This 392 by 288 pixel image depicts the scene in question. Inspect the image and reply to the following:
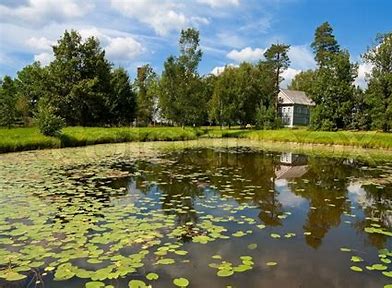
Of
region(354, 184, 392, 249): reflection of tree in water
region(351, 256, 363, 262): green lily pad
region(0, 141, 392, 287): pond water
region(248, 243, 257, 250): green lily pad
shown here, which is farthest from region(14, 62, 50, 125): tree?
region(351, 256, 363, 262): green lily pad

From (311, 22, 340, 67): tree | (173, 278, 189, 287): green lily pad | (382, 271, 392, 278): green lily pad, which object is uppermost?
(311, 22, 340, 67): tree

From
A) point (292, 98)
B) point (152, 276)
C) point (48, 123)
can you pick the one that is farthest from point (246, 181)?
point (292, 98)

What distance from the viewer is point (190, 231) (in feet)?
19.6

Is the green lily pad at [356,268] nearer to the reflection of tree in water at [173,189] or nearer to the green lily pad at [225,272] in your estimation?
the green lily pad at [225,272]

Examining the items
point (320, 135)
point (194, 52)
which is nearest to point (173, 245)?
point (320, 135)

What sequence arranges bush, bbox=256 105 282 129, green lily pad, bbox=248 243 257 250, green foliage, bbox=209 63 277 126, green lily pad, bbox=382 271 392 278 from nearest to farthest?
green lily pad, bbox=382 271 392 278
green lily pad, bbox=248 243 257 250
bush, bbox=256 105 282 129
green foliage, bbox=209 63 277 126

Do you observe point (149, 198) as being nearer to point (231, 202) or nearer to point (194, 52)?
point (231, 202)

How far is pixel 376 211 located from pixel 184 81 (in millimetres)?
34521

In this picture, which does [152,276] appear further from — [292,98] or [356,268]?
[292,98]

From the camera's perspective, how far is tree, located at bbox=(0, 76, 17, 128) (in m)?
34.9

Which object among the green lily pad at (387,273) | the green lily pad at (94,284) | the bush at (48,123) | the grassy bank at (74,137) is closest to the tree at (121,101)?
the grassy bank at (74,137)

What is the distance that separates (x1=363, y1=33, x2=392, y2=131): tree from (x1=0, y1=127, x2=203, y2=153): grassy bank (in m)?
17.5

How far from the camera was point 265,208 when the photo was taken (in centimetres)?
788

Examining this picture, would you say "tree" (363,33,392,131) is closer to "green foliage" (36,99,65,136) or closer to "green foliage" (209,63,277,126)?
"green foliage" (209,63,277,126)
